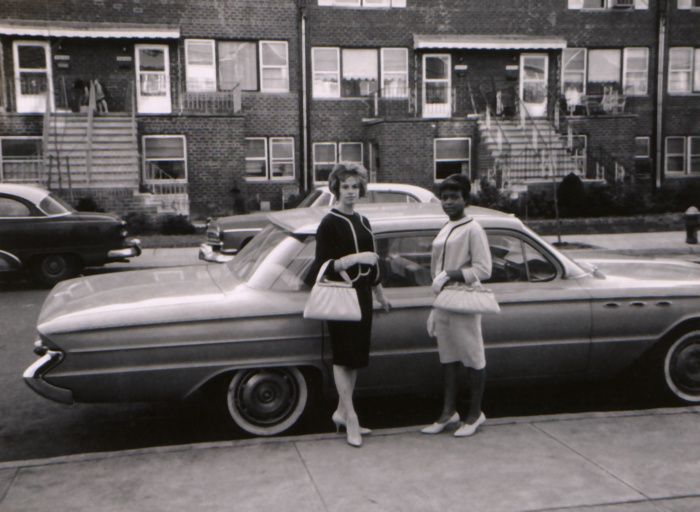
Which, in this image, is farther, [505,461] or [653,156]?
[653,156]

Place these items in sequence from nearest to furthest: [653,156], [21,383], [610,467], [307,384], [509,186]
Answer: [610,467] < [307,384] < [21,383] < [509,186] < [653,156]

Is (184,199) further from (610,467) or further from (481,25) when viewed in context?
(610,467)

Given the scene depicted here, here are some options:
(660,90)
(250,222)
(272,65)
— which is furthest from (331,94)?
(250,222)

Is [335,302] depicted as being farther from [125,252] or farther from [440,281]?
[125,252]

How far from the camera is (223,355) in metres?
5.31

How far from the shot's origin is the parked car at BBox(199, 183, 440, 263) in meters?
12.4

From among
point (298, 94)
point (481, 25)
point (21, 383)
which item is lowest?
point (21, 383)

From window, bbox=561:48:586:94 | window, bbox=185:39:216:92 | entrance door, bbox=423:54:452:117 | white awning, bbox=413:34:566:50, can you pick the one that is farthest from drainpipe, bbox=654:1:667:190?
window, bbox=185:39:216:92

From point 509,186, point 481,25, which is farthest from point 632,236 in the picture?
point 481,25

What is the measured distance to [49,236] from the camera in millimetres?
13047

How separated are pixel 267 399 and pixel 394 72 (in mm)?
22084

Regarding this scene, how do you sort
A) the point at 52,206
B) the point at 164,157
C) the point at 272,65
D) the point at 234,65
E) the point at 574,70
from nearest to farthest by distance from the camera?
the point at 52,206 < the point at 164,157 < the point at 234,65 < the point at 272,65 < the point at 574,70

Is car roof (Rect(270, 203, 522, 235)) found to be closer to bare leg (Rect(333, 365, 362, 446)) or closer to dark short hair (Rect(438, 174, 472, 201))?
dark short hair (Rect(438, 174, 472, 201))

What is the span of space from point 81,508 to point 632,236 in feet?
54.6
